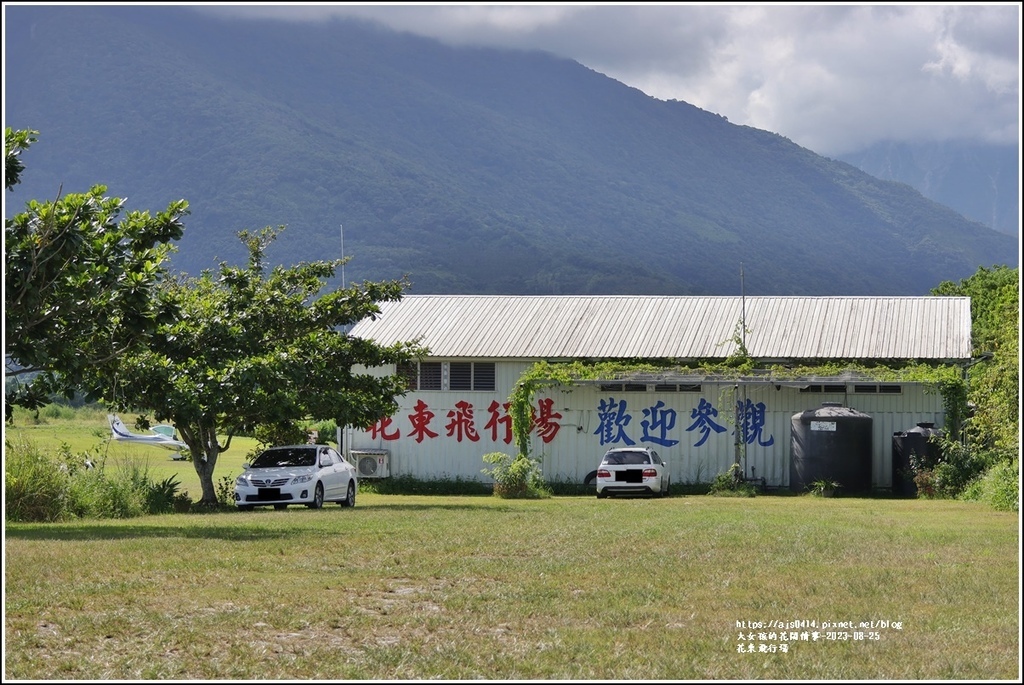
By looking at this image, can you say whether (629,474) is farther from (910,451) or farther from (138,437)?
(138,437)

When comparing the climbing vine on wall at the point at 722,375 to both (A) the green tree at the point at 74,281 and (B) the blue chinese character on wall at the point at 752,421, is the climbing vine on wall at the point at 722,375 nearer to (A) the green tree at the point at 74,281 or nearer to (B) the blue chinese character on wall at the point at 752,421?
(B) the blue chinese character on wall at the point at 752,421

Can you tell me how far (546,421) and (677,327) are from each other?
5032 mm


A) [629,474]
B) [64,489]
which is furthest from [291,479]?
[629,474]

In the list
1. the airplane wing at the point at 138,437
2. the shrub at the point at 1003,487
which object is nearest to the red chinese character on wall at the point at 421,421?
the shrub at the point at 1003,487

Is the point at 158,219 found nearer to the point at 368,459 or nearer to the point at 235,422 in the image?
the point at 235,422

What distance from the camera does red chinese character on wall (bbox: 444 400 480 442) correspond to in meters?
38.1

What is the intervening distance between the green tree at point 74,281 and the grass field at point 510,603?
2548mm

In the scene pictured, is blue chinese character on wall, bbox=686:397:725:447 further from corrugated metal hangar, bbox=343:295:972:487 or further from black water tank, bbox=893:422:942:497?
black water tank, bbox=893:422:942:497

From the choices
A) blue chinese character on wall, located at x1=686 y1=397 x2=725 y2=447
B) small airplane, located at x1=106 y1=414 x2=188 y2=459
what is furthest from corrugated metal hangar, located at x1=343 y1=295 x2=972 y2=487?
small airplane, located at x1=106 y1=414 x2=188 y2=459

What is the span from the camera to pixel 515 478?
112 feet

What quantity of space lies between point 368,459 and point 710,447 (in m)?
9.56

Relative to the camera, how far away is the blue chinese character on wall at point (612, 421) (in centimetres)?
3684

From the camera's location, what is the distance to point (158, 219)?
68.1ft

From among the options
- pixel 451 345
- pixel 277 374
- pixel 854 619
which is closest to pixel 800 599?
pixel 854 619
